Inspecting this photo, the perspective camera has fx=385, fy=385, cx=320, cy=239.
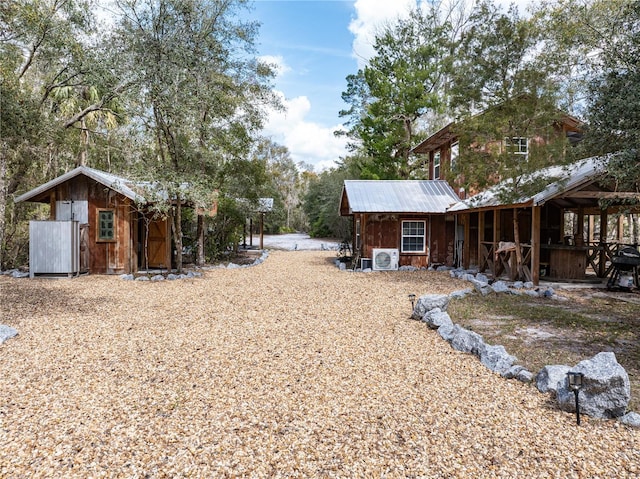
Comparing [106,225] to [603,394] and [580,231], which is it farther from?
[580,231]

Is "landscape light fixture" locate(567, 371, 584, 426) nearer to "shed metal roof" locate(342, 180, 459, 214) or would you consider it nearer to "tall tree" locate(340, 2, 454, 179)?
"shed metal roof" locate(342, 180, 459, 214)

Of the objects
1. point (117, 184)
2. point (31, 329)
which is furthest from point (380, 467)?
point (117, 184)

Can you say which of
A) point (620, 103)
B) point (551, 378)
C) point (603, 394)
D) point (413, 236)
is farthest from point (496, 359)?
point (413, 236)

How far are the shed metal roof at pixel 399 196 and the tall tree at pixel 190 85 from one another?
5001 mm

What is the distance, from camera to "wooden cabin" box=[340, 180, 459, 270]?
14.9m

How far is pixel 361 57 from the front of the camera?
26250 mm

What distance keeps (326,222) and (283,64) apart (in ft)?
71.6

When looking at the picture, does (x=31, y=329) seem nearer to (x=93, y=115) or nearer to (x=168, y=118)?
(x=168, y=118)

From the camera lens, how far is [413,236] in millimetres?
15352

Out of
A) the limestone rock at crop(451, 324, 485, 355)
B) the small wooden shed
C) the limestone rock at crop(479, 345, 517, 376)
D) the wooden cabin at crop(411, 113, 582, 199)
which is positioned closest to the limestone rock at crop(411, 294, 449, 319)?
the limestone rock at crop(451, 324, 485, 355)

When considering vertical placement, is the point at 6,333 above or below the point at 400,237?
below

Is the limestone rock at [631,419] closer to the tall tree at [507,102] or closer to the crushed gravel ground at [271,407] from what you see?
the crushed gravel ground at [271,407]

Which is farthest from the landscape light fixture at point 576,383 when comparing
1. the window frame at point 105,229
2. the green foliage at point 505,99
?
the window frame at point 105,229

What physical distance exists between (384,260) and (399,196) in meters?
2.81
